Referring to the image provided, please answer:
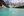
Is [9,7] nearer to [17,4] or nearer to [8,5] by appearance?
[8,5]

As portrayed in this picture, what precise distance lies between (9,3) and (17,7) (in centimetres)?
29

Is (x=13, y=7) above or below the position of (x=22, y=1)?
below

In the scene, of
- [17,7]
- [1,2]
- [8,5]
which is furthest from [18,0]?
[1,2]

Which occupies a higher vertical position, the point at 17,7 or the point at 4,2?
the point at 4,2

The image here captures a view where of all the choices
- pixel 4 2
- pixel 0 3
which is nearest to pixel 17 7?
pixel 4 2

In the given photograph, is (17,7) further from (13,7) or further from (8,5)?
(8,5)

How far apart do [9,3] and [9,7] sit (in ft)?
0.42

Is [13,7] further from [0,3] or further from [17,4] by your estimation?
[0,3]

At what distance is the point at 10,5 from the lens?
1.12 metres

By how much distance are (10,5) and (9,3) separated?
0.07m

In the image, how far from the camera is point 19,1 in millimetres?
1140

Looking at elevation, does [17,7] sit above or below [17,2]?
below

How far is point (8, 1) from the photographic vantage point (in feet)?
3.70

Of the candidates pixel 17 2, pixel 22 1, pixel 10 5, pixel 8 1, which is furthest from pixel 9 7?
pixel 22 1
